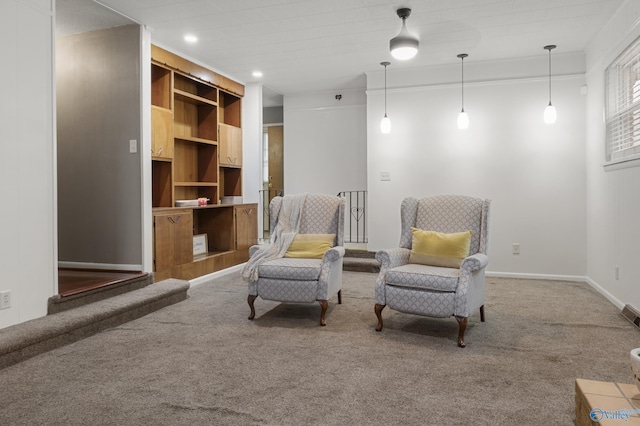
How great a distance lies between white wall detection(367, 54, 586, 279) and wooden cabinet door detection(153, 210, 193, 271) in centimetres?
248

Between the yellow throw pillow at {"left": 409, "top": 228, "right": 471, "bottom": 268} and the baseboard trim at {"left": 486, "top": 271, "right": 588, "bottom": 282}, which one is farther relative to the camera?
the baseboard trim at {"left": 486, "top": 271, "right": 588, "bottom": 282}

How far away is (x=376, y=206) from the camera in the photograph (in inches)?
234

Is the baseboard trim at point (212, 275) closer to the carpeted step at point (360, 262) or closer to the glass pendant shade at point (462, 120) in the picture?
the carpeted step at point (360, 262)

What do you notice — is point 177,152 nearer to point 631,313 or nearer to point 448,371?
point 448,371

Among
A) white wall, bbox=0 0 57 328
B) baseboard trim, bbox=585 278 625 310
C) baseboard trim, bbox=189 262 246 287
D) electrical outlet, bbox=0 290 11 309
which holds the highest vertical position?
white wall, bbox=0 0 57 328

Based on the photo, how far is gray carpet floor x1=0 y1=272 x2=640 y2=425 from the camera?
6.76 feet

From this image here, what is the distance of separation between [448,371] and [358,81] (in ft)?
15.7

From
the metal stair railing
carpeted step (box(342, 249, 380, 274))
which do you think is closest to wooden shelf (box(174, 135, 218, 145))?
the metal stair railing

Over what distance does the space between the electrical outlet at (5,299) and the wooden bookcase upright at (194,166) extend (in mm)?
1558

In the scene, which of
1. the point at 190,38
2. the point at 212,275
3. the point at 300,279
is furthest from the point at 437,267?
the point at 190,38

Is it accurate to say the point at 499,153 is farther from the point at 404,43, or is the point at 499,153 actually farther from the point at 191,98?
the point at 191,98

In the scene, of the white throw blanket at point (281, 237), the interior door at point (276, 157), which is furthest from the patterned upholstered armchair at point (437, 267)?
the interior door at point (276, 157)

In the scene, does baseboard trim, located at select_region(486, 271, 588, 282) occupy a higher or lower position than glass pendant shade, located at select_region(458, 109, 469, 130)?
lower

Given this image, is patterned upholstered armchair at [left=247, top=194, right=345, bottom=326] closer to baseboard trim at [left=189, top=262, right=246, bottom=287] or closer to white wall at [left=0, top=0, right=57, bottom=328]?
baseboard trim at [left=189, top=262, right=246, bottom=287]
